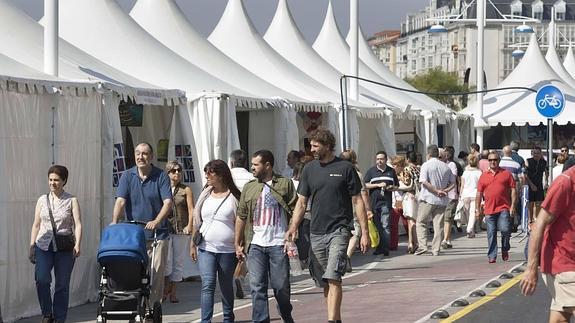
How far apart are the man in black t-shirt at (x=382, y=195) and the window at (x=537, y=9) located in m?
138

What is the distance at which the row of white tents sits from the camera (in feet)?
45.5

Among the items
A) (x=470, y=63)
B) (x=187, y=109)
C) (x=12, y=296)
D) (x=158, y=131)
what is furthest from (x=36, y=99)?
(x=470, y=63)

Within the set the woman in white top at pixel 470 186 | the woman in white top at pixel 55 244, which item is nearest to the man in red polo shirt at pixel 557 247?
the woman in white top at pixel 55 244

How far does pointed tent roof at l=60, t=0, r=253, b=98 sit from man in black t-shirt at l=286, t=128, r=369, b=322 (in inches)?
294

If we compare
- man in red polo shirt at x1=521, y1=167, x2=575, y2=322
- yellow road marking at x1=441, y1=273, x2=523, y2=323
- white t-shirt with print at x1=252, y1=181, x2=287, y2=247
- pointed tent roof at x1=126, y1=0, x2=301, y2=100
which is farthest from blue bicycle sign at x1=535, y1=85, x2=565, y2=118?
man in red polo shirt at x1=521, y1=167, x2=575, y2=322

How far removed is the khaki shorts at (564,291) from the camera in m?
8.52

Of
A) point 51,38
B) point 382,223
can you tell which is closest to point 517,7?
point 382,223

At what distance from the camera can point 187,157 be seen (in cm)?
1886

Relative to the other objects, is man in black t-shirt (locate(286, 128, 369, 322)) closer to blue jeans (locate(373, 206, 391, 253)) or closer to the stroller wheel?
the stroller wheel

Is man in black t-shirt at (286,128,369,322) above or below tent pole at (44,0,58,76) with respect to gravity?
below

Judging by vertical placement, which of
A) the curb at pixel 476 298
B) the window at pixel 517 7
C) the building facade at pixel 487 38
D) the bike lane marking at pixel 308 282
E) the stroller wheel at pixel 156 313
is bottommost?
the bike lane marking at pixel 308 282

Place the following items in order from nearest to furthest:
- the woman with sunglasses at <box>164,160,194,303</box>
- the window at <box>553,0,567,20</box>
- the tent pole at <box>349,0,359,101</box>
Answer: the woman with sunglasses at <box>164,160,194,303</box>, the tent pole at <box>349,0,359,101</box>, the window at <box>553,0,567,20</box>

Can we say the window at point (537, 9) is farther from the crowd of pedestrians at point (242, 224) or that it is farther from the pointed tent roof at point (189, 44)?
the crowd of pedestrians at point (242, 224)

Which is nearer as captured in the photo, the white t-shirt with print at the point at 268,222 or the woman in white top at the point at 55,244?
the white t-shirt with print at the point at 268,222
